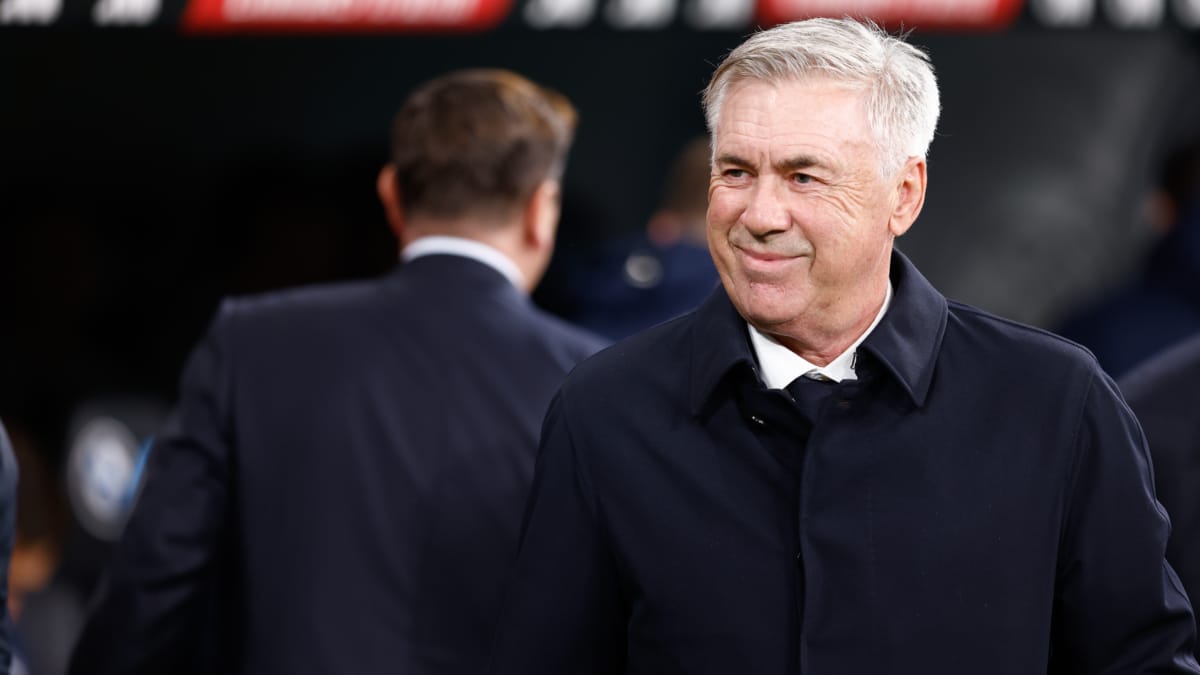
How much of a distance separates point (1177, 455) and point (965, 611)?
25.4 inches

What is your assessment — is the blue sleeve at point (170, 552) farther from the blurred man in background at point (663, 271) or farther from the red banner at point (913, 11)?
the red banner at point (913, 11)

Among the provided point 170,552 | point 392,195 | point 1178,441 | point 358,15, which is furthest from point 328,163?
point 1178,441

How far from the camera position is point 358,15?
4.19 meters

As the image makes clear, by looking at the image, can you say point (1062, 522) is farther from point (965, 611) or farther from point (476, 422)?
point (476, 422)

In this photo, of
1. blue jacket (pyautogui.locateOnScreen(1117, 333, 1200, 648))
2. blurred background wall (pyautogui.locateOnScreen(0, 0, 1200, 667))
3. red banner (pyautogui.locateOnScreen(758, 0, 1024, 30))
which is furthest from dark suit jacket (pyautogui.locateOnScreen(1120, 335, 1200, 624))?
blurred background wall (pyautogui.locateOnScreen(0, 0, 1200, 667))

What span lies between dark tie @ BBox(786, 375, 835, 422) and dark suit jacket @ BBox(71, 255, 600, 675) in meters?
0.79

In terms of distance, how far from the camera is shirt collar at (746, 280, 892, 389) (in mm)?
2057

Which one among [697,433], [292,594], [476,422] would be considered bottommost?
[292,594]

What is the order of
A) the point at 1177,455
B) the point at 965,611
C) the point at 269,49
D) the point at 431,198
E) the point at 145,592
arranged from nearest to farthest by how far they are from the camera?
the point at 965,611
the point at 1177,455
the point at 145,592
the point at 431,198
the point at 269,49

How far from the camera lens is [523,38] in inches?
191

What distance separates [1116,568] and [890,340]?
348 millimetres

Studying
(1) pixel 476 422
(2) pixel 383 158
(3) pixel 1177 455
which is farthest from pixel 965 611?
(2) pixel 383 158

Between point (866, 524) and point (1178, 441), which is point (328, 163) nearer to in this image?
point (1178, 441)

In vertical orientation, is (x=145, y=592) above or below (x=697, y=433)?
below
